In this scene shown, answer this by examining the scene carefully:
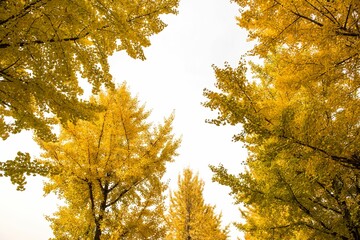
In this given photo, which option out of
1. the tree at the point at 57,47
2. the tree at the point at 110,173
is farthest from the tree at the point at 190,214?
the tree at the point at 57,47

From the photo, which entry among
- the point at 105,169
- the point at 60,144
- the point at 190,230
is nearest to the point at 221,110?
the point at 105,169

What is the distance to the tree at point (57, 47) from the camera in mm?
2441

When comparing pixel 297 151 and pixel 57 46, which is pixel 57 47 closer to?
pixel 57 46

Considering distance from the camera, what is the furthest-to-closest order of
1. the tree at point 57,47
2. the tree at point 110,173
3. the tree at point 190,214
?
1. the tree at point 190,214
2. the tree at point 110,173
3. the tree at point 57,47

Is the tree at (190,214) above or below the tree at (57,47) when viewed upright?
above

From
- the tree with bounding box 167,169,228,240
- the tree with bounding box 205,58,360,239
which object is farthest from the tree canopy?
the tree with bounding box 167,169,228,240

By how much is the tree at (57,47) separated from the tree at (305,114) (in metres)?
1.23

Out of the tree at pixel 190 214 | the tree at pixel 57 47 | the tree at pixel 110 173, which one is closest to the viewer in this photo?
the tree at pixel 57 47

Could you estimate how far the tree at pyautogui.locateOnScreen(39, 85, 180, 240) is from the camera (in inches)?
210

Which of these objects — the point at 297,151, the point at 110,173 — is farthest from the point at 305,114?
the point at 110,173

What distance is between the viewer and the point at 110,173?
593cm

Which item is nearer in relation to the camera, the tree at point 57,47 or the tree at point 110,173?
the tree at point 57,47

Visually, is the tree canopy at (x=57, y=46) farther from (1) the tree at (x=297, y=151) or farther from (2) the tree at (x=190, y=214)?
(2) the tree at (x=190, y=214)

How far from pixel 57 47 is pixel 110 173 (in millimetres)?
3840
